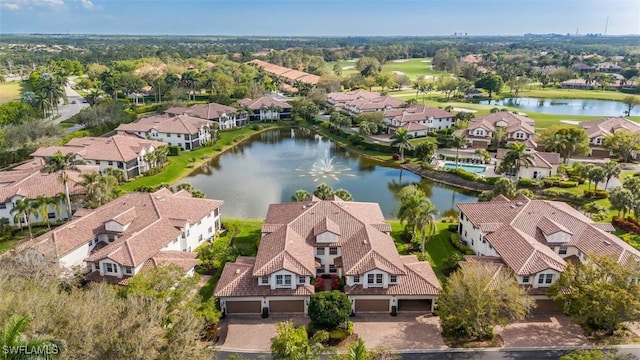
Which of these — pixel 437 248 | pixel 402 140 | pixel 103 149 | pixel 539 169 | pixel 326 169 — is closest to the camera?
pixel 437 248

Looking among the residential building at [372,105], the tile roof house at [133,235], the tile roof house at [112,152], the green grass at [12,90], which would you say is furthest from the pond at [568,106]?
the green grass at [12,90]

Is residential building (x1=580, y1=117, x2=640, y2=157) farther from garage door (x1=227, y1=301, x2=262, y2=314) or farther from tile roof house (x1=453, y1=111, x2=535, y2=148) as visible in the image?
garage door (x1=227, y1=301, x2=262, y2=314)

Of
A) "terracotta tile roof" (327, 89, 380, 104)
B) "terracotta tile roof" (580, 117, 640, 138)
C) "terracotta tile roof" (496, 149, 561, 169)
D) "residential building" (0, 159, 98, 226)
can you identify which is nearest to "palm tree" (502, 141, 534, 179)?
"terracotta tile roof" (496, 149, 561, 169)

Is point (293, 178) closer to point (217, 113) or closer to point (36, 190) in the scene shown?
point (36, 190)

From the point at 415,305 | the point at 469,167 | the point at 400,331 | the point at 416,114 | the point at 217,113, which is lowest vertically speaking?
the point at 400,331

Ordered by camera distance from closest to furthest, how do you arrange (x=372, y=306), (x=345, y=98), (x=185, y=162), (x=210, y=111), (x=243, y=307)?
(x=243, y=307)
(x=372, y=306)
(x=185, y=162)
(x=210, y=111)
(x=345, y=98)

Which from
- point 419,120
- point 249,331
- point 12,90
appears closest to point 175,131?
point 419,120
